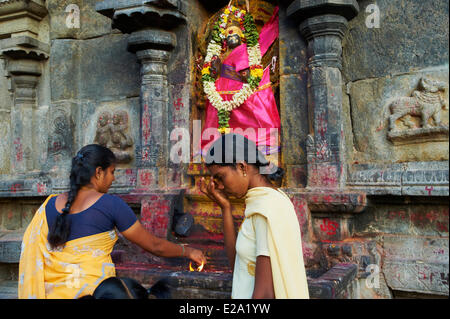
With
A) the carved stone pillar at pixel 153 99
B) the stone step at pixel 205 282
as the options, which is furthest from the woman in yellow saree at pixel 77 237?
the carved stone pillar at pixel 153 99

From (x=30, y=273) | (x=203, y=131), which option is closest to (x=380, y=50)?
(x=203, y=131)

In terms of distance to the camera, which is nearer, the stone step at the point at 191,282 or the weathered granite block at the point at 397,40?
the stone step at the point at 191,282

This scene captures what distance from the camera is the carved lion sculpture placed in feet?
12.1

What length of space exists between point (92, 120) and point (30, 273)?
326 centimetres

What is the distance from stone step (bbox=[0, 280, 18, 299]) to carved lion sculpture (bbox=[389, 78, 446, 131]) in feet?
15.6

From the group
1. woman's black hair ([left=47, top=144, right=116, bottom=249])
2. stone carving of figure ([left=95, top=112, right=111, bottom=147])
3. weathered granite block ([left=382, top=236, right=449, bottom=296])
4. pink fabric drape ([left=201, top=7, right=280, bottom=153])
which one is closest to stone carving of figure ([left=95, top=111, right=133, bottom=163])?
stone carving of figure ([left=95, top=112, right=111, bottom=147])

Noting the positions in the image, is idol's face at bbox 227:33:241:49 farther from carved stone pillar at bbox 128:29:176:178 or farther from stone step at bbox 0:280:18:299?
stone step at bbox 0:280:18:299

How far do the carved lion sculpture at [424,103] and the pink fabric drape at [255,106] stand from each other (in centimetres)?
131

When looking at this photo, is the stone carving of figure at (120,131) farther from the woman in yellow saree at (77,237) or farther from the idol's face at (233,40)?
the woman in yellow saree at (77,237)

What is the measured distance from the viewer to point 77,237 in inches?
92.3

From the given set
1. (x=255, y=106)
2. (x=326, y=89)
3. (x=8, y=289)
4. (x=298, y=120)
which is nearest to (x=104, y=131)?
(x=255, y=106)

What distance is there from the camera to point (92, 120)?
5348 millimetres

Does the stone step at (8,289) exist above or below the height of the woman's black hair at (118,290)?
below

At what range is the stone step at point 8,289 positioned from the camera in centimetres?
479
